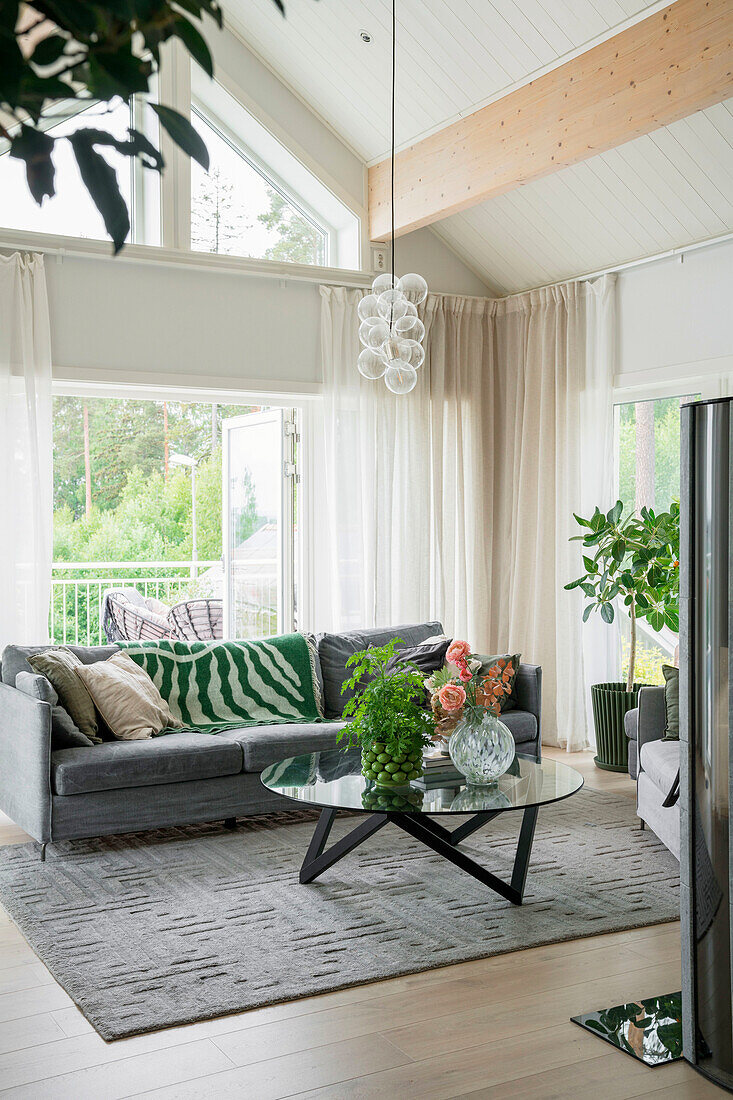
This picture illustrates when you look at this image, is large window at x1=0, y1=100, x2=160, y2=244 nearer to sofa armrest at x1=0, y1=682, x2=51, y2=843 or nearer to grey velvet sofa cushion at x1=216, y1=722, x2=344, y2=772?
sofa armrest at x1=0, y1=682, x2=51, y2=843

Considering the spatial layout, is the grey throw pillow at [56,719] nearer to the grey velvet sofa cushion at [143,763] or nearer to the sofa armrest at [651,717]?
the grey velvet sofa cushion at [143,763]

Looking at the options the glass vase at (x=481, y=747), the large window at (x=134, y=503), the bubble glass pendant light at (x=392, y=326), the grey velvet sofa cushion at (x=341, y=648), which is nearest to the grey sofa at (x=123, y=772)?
the grey velvet sofa cushion at (x=341, y=648)

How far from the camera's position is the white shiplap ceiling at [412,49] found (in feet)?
14.9

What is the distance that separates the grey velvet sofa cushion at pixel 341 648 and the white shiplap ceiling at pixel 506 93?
243 cm

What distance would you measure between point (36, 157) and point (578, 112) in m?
4.22

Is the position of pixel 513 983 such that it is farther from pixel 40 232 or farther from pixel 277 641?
pixel 40 232

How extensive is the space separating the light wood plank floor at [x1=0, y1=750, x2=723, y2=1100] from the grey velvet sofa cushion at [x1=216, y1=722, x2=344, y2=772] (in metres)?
1.52

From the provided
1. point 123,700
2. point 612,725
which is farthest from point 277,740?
point 612,725

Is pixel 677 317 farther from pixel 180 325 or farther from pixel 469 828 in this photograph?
pixel 469 828

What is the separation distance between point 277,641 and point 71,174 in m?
2.75

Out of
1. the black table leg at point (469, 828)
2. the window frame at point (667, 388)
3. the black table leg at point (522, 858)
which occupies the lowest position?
the black table leg at point (522, 858)

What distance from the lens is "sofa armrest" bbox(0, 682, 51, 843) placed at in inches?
160

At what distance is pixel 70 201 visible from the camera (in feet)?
18.2

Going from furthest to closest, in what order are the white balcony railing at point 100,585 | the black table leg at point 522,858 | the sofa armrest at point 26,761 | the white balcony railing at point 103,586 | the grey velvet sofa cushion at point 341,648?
1. the white balcony railing at point 103,586
2. the white balcony railing at point 100,585
3. the grey velvet sofa cushion at point 341,648
4. the sofa armrest at point 26,761
5. the black table leg at point 522,858
